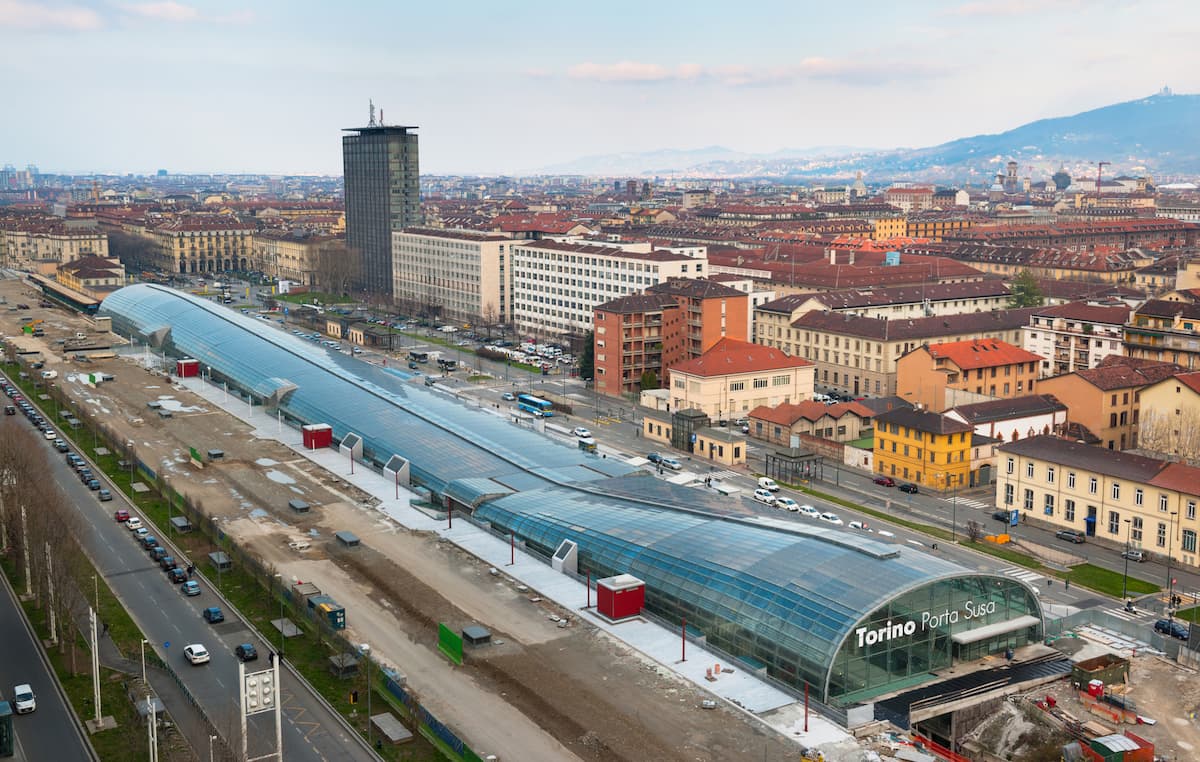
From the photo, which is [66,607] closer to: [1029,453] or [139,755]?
[139,755]

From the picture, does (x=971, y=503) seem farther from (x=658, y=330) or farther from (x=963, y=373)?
(x=658, y=330)

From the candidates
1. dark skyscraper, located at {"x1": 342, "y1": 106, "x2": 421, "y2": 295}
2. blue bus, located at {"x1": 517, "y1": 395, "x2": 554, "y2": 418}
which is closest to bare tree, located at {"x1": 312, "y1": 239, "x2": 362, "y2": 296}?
dark skyscraper, located at {"x1": 342, "y1": 106, "x2": 421, "y2": 295}

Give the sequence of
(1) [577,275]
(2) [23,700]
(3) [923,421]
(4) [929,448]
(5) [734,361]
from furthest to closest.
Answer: (1) [577,275] → (5) [734,361] → (3) [923,421] → (4) [929,448] → (2) [23,700]

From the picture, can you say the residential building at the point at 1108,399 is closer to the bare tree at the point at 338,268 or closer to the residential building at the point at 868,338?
the residential building at the point at 868,338

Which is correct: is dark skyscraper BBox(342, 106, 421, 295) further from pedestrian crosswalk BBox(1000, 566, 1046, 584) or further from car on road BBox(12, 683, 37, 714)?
car on road BBox(12, 683, 37, 714)

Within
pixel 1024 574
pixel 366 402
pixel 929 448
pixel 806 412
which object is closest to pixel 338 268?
pixel 366 402

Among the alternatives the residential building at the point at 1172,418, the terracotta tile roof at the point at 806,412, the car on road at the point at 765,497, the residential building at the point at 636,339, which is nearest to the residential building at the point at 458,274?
the residential building at the point at 636,339

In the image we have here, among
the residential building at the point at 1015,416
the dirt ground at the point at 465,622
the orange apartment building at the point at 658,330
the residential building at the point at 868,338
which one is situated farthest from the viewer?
the orange apartment building at the point at 658,330
